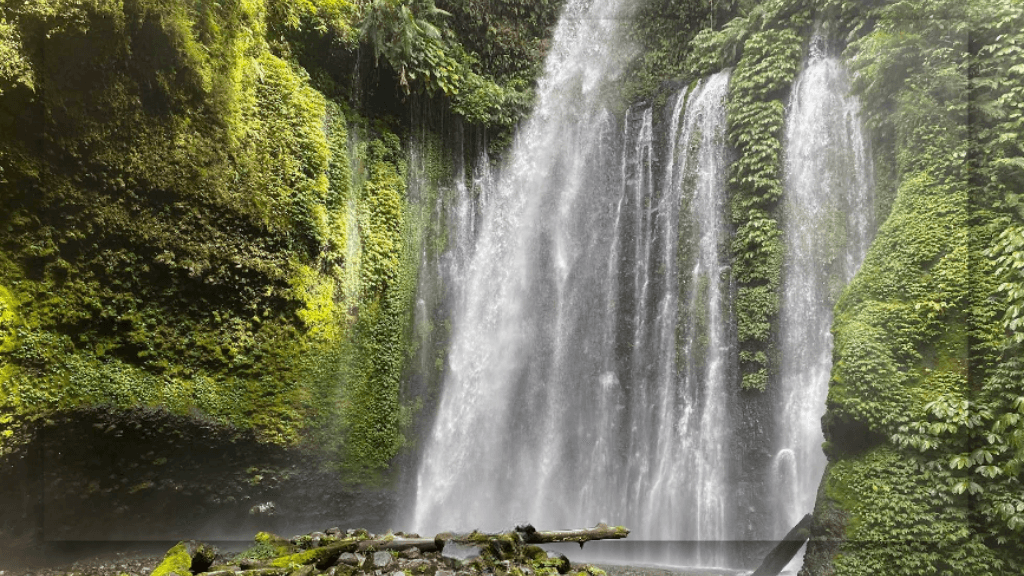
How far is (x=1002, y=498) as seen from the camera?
5.00 m

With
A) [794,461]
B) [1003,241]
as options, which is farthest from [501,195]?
[1003,241]

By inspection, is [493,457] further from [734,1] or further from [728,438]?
[734,1]

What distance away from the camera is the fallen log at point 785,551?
673cm

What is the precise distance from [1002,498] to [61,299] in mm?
10192

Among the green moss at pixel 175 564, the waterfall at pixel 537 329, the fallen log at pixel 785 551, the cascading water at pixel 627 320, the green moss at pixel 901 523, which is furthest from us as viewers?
the waterfall at pixel 537 329

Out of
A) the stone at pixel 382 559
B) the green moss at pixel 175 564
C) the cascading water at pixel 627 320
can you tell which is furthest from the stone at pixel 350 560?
the cascading water at pixel 627 320

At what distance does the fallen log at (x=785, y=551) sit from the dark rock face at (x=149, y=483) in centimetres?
646

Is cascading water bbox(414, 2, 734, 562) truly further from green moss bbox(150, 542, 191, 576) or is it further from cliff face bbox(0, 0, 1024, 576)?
green moss bbox(150, 542, 191, 576)

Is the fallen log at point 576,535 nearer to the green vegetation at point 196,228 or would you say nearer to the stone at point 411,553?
the stone at point 411,553

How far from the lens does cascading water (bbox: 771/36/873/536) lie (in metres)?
7.82

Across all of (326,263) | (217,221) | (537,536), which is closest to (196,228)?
(217,221)

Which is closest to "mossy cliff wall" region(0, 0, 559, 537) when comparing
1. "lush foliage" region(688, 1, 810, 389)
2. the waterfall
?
the waterfall

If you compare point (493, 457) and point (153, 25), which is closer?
point (153, 25)

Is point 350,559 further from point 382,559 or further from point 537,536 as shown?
point 537,536
